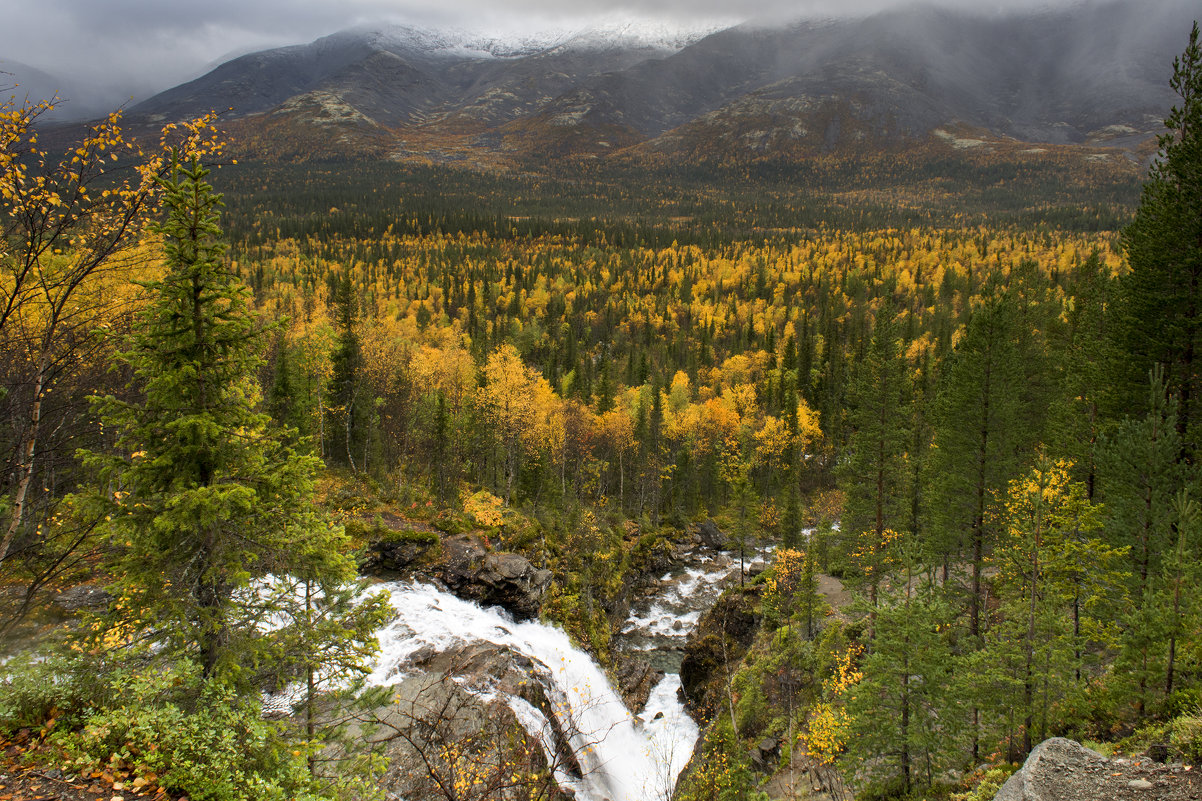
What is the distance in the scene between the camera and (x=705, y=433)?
62.0 m

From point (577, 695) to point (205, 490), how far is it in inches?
834

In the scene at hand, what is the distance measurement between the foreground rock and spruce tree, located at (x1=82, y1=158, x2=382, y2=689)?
11.8 meters

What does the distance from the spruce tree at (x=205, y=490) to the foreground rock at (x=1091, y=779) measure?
11754 millimetres

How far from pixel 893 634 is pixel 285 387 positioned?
38.3m

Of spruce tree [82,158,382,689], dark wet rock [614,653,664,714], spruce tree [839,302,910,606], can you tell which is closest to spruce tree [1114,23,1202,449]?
spruce tree [839,302,910,606]

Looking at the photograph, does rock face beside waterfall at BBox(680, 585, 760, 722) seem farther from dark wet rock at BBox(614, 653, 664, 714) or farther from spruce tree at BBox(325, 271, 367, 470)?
spruce tree at BBox(325, 271, 367, 470)

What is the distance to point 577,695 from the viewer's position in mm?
25047

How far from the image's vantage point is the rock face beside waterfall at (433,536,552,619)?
1124 inches

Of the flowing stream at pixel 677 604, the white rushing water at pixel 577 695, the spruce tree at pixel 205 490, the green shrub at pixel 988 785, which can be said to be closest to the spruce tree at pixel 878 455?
the flowing stream at pixel 677 604

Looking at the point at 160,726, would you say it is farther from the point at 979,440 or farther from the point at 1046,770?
the point at 979,440

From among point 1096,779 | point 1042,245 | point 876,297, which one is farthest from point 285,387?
point 1042,245

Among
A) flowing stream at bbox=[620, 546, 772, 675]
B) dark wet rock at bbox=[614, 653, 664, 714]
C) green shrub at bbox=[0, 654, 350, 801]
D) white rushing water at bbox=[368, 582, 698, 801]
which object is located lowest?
flowing stream at bbox=[620, 546, 772, 675]

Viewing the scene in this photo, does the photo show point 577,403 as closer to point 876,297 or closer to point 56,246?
point 56,246

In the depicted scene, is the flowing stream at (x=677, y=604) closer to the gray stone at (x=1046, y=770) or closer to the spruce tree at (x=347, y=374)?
the spruce tree at (x=347, y=374)
